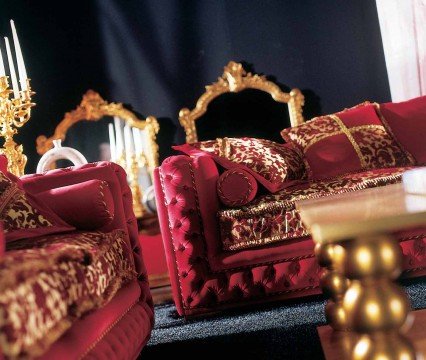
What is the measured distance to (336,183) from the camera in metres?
2.52

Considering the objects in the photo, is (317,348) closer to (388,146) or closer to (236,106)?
(388,146)

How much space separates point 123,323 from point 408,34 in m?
2.90

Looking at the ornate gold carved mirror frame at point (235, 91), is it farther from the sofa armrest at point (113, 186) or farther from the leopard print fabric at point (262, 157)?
the sofa armrest at point (113, 186)

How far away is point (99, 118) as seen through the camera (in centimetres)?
392

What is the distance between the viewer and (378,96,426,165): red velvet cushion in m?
2.99

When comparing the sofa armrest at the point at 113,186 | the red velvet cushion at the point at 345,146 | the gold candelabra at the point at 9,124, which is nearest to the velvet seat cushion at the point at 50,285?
the sofa armrest at the point at 113,186

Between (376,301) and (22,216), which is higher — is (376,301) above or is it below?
below

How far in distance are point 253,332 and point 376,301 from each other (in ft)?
3.73

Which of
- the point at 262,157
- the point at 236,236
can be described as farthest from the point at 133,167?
the point at 236,236

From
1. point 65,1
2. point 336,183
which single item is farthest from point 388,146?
point 65,1

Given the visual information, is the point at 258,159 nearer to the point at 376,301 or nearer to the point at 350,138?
the point at 350,138

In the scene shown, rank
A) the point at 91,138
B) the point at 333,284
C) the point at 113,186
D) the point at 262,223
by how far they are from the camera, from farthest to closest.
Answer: the point at 91,138 → the point at 262,223 → the point at 113,186 → the point at 333,284

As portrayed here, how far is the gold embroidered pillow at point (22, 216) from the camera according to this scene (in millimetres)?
1866

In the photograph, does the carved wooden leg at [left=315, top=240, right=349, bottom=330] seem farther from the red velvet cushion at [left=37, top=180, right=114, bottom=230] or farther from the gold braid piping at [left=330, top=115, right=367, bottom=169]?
the gold braid piping at [left=330, top=115, right=367, bottom=169]
